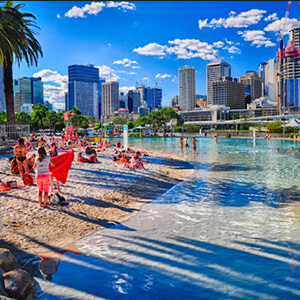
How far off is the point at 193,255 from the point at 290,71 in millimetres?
198826

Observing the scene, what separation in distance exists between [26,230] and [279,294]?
5889 mm

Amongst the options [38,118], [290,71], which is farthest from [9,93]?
[290,71]

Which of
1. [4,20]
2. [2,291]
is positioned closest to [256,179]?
[2,291]

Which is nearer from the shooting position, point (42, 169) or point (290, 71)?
point (42, 169)

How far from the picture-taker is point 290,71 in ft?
595

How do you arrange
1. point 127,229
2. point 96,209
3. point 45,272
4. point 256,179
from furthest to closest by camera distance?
point 256,179
point 96,209
point 127,229
point 45,272

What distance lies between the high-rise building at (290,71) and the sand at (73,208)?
163037 mm

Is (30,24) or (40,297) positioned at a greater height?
(30,24)

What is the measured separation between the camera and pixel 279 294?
5.32 metres

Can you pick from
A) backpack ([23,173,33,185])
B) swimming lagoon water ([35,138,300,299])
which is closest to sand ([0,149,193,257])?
backpack ([23,173,33,185])

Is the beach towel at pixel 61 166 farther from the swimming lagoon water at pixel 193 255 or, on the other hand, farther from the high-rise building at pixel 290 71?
the high-rise building at pixel 290 71

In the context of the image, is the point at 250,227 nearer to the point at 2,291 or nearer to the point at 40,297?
the point at 40,297

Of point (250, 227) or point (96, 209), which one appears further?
point (96, 209)

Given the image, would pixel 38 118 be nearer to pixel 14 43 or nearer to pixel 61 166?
pixel 14 43
